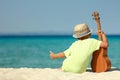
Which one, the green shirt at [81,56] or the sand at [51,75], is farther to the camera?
the green shirt at [81,56]

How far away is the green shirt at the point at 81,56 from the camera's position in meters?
8.14

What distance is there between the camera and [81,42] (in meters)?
8.30

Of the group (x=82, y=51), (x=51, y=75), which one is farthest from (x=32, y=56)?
(x=51, y=75)

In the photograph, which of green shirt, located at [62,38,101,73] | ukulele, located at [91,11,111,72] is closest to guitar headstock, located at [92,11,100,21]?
ukulele, located at [91,11,111,72]

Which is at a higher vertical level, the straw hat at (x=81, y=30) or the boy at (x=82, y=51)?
the straw hat at (x=81, y=30)

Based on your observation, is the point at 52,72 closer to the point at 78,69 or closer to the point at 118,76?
the point at 78,69

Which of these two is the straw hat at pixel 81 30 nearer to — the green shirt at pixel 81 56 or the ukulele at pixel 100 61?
the green shirt at pixel 81 56

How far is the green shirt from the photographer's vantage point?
26.7ft

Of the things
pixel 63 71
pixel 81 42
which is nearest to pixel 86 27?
pixel 81 42

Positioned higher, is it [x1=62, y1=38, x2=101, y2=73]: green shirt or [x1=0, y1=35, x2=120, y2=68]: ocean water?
[x1=62, y1=38, x2=101, y2=73]: green shirt

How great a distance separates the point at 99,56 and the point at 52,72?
869 mm

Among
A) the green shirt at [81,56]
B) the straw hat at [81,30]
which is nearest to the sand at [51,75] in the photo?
the green shirt at [81,56]

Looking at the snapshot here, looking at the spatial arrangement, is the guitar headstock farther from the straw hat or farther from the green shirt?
the green shirt

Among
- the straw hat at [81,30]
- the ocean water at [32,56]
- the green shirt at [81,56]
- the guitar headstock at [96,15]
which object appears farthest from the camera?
the ocean water at [32,56]
